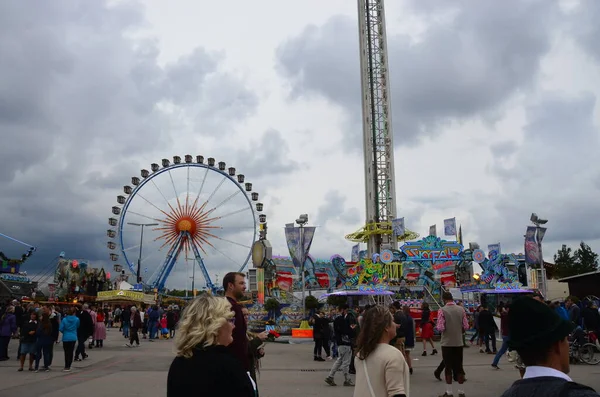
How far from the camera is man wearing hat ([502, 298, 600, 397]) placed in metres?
1.91

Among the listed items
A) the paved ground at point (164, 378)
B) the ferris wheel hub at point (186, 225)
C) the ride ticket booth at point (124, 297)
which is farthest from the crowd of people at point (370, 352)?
the ride ticket booth at point (124, 297)

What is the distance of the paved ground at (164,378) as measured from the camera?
10.0m

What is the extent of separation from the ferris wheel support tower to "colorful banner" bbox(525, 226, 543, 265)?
2259cm

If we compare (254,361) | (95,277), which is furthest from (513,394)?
(95,277)

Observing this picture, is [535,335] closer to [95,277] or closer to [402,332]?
[402,332]

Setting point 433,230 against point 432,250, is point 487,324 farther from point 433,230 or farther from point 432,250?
point 433,230

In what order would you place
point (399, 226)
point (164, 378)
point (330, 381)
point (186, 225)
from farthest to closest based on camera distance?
1. point (399, 226)
2. point (186, 225)
3. point (164, 378)
4. point (330, 381)

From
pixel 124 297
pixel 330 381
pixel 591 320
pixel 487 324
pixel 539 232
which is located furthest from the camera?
pixel 124 297

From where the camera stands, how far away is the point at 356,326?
40.7ft

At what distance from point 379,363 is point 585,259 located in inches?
2490

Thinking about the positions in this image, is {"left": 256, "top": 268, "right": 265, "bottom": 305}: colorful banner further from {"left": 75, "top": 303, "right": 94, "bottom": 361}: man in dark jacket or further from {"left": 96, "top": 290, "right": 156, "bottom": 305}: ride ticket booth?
{"left": 75, "top": 303, "right": 94, "bottom": 361}: man in dark jacket

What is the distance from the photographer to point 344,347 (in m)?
11.5

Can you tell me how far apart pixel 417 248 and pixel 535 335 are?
33892mm

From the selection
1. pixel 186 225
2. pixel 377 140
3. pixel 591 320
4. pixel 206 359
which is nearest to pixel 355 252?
pixel 377 140
